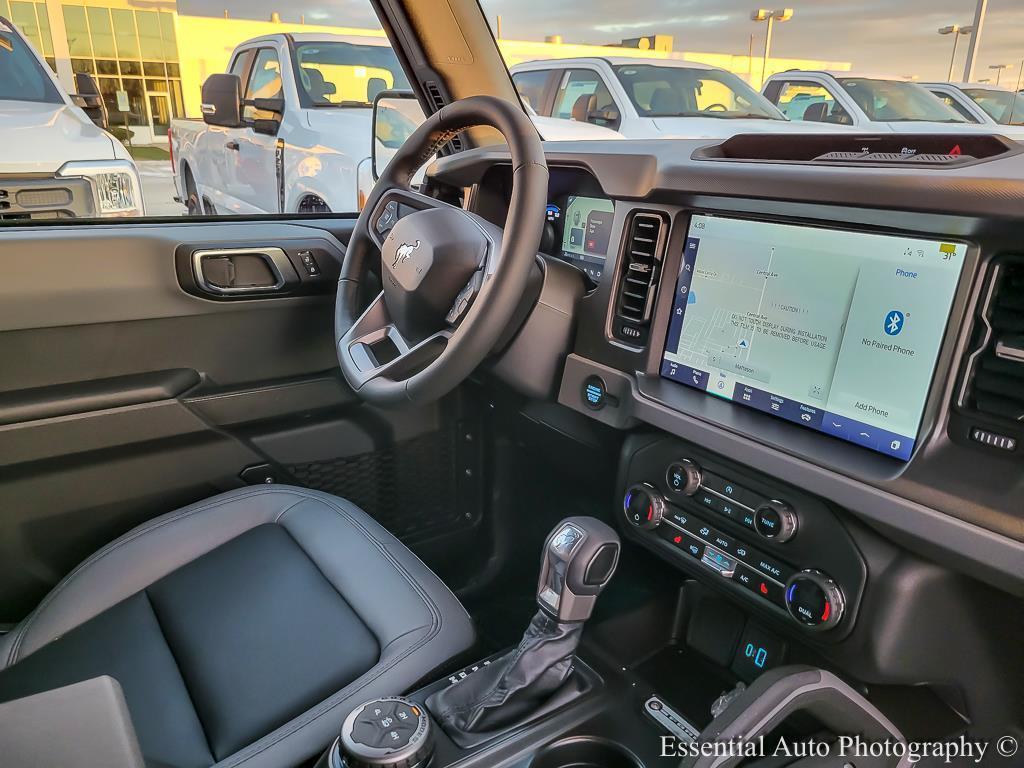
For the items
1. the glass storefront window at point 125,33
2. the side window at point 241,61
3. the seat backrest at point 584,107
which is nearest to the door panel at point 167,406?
the glass storefront window at point 125,33

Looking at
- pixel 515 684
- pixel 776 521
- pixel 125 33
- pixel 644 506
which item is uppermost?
pixel 125 33

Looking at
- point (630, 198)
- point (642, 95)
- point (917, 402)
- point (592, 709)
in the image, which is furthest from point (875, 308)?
point (642, 95)

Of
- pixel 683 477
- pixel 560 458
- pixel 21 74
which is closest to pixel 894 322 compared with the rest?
pixel 683 477

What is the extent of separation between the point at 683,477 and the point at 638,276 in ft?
1.16

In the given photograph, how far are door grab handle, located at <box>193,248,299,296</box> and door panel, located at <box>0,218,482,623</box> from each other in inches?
0.7

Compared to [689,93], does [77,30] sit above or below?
above

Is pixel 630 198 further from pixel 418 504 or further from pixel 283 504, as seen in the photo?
pixel 418 504

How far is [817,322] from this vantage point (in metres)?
1.10

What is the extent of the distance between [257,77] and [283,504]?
3053 mm

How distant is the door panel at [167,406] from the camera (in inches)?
60.3

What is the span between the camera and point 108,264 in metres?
1.60

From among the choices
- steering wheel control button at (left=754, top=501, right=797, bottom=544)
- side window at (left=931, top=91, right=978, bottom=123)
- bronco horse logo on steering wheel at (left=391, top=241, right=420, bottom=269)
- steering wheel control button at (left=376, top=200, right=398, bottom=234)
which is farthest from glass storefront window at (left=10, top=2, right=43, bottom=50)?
side window at (left=931, top=91, right=978, bottom=123)

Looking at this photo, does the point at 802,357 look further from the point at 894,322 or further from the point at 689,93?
the point at 689,93

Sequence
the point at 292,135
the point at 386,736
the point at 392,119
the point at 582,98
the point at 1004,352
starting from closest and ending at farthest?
1. the point at 1004,352
2. the point at 386,736
3. the point at 392,119
4. the point at 292,135
5. the point at 582,98
